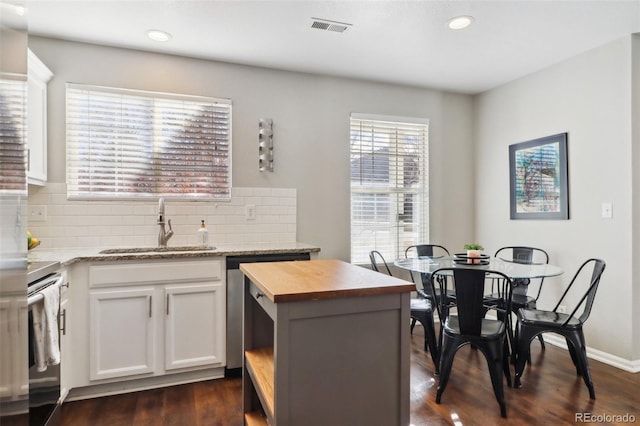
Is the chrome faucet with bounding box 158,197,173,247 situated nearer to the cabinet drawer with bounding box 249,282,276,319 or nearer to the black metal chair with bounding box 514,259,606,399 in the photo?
the cabinet drawer with bounding box 249,282,276,319

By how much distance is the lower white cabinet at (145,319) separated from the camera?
2377mm

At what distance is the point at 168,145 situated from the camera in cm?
312

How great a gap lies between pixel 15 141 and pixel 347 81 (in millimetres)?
3201

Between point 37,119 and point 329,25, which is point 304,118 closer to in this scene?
point 329,25

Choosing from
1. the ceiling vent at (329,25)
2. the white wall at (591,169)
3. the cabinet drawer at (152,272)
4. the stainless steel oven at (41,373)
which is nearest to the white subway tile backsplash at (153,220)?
the cabinet drawer at (152,272)

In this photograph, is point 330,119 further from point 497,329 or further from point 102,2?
point 497,329

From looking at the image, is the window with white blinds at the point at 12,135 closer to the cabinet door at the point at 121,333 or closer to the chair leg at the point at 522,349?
the cabinet door at the point at 121,333

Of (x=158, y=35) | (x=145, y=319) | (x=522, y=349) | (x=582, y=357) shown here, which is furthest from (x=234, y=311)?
(x=582, y=357)

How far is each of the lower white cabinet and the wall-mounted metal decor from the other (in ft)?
3.56

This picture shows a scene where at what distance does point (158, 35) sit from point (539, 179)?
347 cm

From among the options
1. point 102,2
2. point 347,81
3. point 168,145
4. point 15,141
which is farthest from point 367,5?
point 15,141

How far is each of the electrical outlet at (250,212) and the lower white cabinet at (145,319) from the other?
74cm

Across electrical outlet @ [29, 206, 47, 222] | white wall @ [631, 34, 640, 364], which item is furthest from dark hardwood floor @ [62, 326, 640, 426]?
electrical outlet @ [29, 206, 47, 222]
